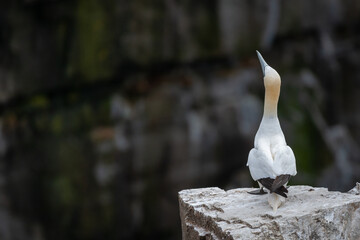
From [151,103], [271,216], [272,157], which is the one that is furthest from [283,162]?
[151,103]

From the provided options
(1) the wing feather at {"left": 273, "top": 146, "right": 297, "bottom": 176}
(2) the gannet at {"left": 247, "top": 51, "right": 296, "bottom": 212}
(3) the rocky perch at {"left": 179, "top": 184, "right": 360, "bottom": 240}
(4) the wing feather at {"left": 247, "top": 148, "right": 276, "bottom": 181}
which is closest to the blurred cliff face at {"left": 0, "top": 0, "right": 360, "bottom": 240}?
(3) the rocky perch at {"left": 179, "top": 184, "right": 360, "bottom": 240}

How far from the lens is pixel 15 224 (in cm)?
759

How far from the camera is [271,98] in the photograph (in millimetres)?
3809

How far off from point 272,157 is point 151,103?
456cm

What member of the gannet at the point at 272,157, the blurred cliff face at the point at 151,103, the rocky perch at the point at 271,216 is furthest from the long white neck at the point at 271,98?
the blurred cliff face at the point at 151,103

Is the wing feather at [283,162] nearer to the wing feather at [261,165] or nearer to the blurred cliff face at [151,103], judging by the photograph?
the wing feather at [261,165]

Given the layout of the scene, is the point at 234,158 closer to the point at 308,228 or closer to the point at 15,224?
the point at 15,224

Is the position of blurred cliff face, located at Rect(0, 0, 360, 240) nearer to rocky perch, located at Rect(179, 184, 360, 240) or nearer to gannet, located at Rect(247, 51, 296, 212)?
rocky perch, located at Rect(179, 184, 360, 240)

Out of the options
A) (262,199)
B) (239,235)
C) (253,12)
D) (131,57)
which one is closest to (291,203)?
(262,199)

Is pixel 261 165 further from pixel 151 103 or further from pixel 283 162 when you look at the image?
pixel 151 103

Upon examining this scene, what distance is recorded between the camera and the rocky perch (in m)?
3.45

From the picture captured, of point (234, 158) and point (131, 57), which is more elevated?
point (131, 57)

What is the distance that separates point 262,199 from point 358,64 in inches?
224

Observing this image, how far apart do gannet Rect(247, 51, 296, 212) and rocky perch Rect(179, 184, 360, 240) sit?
110mm
